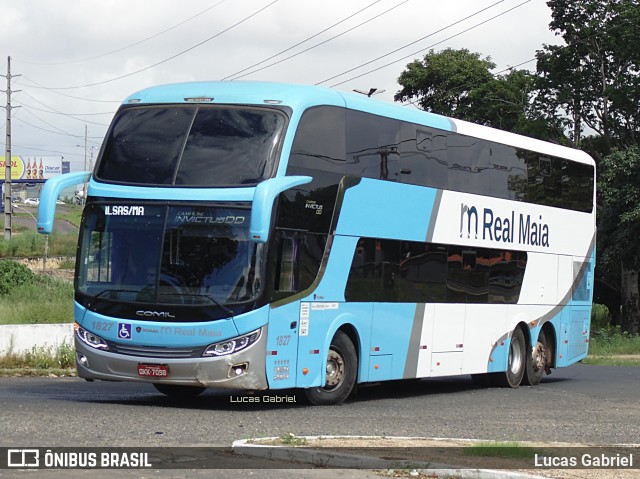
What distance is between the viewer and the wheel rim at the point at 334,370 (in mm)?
17266

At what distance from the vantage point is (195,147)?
16031mm

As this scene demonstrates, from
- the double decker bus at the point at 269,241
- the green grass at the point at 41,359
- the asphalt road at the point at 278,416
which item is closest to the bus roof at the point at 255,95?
the double decker bus at the point at 269,241

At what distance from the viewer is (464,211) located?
20.6 metres

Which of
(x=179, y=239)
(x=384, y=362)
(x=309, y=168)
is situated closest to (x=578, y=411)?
(x=384, y=362)

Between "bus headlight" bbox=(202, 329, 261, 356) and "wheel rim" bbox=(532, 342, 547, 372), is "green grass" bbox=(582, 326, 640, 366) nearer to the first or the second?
"wheel rim" bbox=(532, 342, 547, 372)

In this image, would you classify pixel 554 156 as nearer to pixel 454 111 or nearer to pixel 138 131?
pixel 138 131

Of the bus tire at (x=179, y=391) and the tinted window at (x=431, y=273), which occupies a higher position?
the tinted window at (x=431, y=273)

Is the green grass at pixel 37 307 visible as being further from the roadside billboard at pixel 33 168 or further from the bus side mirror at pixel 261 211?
the roadside billboard at pixel 33 168

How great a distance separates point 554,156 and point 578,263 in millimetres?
2505

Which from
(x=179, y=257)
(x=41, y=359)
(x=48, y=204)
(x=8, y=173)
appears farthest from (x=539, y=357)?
(x=8, y=173)

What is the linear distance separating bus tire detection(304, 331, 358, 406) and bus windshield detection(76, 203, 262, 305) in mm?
2197

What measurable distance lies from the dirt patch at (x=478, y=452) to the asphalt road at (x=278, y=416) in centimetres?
87

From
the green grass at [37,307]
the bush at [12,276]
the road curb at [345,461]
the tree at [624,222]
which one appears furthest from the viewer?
the tree at [624,222]

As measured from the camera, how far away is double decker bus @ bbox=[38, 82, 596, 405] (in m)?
15.6
